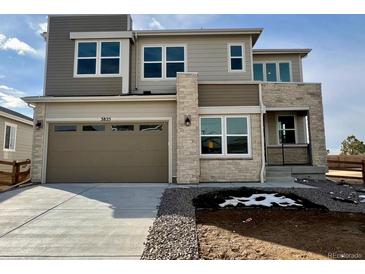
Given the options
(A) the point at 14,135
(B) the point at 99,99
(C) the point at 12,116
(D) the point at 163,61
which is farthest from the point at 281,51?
(A) the point at 14,135

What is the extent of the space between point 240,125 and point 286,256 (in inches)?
296

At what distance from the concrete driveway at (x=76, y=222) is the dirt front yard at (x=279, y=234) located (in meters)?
1.28

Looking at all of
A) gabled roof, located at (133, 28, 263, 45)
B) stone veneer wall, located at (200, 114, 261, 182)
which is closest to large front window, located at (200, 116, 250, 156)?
stone veneer wall, located at (200, 114, 261, 182)

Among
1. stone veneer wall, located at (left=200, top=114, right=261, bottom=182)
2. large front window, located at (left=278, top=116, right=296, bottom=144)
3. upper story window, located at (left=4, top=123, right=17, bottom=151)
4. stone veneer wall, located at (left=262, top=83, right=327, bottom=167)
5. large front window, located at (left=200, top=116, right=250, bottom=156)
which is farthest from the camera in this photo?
upper story window, located at (left=4, top=123, right=17, bottom=151)

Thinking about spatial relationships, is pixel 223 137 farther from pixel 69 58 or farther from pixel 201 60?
pixel 69 58

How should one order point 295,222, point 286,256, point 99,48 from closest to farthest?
point 286,256
point 295,222
point 99,48

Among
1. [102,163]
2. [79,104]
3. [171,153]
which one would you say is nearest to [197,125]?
[171,153]

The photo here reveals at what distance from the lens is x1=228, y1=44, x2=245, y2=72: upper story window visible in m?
13.3

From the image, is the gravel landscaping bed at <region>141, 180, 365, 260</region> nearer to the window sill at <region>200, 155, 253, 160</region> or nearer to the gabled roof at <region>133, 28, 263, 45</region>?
the window sill at <region>200, 155, 253, 160</region>

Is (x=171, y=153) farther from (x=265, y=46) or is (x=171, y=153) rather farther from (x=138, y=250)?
(x=265, y=46)

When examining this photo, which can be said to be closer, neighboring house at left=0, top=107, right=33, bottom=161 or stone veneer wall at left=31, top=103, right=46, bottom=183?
stone veneer wall at left=31, top=103, right=46, bottom=183

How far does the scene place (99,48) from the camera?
12805mm

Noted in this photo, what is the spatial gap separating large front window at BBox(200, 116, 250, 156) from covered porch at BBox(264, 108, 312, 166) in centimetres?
358

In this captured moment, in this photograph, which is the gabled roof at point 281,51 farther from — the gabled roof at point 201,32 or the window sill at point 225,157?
the window sill at point 225,157
